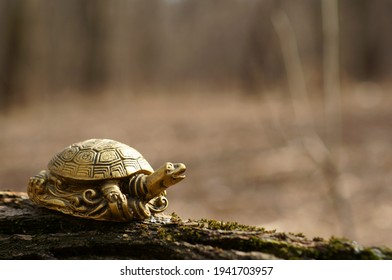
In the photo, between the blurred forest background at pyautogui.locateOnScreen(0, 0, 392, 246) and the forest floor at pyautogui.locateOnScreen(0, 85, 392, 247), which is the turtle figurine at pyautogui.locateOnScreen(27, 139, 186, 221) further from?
the forest floor at pyautogui.locateOnScreen(0, 85, 392, 247)

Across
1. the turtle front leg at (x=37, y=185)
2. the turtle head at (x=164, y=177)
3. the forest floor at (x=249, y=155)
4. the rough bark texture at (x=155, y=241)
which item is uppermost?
the forest floor at (x=249, y=155)

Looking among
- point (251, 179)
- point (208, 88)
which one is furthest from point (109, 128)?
point (208, 88)

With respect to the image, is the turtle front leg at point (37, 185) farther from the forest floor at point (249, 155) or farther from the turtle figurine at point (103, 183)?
the forest floor at point (249, 155)

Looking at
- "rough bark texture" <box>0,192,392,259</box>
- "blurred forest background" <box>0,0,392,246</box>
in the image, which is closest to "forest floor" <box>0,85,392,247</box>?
"blurred forest background" <box>0,0,392,246</box>

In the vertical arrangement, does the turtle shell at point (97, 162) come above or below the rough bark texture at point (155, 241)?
above

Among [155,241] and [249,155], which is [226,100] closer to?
[249,155]

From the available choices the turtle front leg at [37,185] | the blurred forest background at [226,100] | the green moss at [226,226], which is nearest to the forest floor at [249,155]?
the blurred forest background at [226,100]
